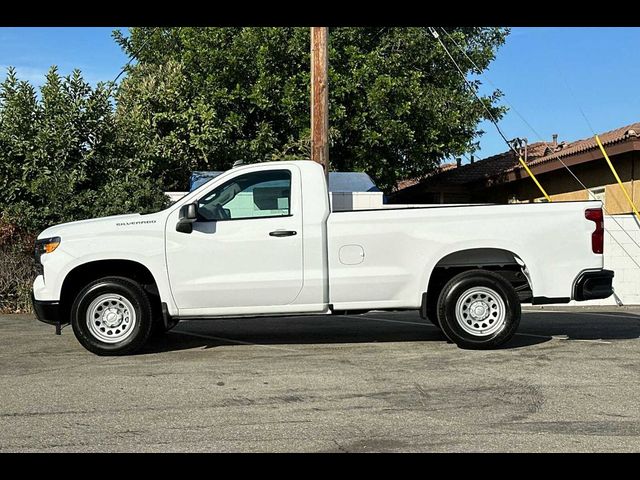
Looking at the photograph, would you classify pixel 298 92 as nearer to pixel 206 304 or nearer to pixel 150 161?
pixel 150 161

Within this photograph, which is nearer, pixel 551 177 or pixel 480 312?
pixel 480 312

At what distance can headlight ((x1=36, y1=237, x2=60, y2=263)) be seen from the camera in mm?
8734

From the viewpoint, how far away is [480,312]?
882cm

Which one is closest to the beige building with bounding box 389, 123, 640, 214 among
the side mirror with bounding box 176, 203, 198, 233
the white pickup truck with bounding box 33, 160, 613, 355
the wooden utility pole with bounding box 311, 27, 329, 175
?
the wooden utility pole with bounding box 311, 27, 329, 175

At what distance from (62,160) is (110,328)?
27.5ft

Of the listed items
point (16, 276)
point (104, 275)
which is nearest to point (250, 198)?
point (104, 275)

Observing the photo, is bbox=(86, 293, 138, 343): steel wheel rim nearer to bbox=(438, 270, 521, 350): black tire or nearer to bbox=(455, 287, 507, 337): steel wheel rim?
bbox=(438, 270, 521, 350): black tire

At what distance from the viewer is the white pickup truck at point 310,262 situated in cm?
870

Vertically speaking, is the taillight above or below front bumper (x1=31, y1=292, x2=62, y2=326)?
above

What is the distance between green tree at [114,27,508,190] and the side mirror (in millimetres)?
10031

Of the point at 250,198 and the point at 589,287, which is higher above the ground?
the point at 250,198

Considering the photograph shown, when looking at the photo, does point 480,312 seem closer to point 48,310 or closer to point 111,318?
point 111,318

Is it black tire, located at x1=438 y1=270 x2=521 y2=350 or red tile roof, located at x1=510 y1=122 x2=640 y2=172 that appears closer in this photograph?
black tire, located at x1=438 y1=270 x2=521 y2=350

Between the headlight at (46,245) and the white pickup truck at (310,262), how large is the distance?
0.02m
